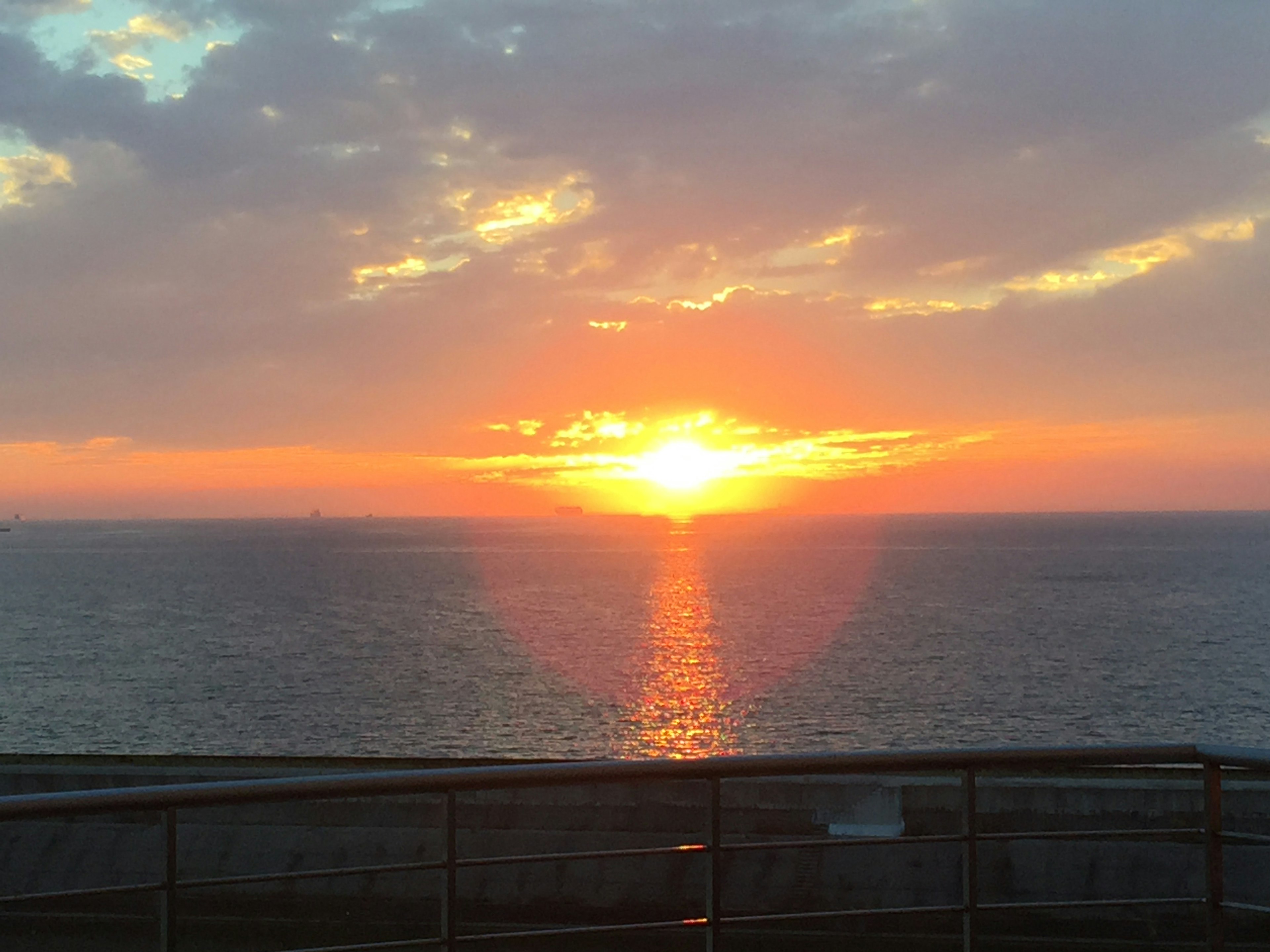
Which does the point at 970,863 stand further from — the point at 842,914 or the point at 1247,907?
the point at 1247,907

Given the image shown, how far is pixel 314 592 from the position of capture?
111875 mm

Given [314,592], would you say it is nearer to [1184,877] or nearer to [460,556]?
[460,556]

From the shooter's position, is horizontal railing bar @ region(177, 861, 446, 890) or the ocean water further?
the ocean water

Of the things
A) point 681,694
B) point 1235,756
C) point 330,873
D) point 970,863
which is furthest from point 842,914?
point 681,694

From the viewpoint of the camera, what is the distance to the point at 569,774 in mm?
3395

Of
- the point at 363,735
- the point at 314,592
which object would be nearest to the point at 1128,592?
the point at 314,592

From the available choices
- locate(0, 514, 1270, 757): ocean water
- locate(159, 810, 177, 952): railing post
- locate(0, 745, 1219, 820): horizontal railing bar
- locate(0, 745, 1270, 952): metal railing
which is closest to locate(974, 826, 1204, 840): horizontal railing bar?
locate(0, 745, 1270, 952): metal railing

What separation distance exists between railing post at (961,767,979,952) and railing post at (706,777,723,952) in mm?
776

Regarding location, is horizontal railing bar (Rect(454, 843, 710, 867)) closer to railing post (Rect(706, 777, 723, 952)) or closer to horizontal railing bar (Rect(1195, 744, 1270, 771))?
railing post (Rect(706, 777, 723, 952))

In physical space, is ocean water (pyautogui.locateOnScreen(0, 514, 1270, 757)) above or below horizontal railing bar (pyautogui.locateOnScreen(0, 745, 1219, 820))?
below

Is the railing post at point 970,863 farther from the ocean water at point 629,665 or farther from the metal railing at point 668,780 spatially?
the ocean water at point 629,665

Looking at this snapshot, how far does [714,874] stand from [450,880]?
0.78 meters

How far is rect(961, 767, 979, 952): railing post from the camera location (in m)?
3.70

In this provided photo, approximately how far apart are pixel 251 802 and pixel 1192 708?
165 ft
